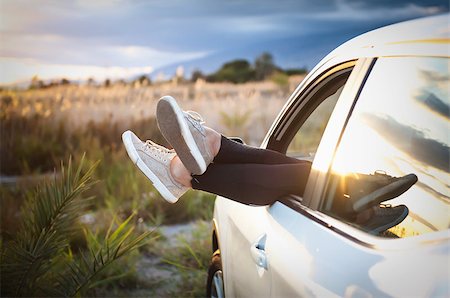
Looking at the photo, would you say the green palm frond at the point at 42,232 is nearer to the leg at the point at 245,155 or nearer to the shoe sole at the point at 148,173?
the shoe sole at the point at 148,173

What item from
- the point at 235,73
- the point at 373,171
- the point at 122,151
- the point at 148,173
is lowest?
the point at 122,151

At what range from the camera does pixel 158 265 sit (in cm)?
638

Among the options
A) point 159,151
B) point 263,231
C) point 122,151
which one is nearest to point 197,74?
point 122,151

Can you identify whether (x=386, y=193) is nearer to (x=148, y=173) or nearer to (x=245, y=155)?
(x=245, y=155)

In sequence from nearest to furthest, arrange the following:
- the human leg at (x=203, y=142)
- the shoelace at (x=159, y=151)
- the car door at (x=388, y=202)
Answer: the car door at (x=388, y=202) → the human leg at (x=203, y=142) → the shoelace at (x=159, y=151)

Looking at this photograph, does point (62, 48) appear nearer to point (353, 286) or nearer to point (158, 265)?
point (158, 265)

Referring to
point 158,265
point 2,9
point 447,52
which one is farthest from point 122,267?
point 2,9

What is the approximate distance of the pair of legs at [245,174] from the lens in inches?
114

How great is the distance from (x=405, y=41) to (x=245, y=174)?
989 millimetres

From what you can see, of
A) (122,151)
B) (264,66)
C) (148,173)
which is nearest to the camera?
(148,173)

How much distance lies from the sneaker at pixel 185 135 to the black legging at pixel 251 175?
0.06 m

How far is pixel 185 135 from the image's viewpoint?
322 cm

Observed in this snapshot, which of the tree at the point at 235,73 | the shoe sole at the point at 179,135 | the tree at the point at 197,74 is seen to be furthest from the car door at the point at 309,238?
the tree at the point at 235,73

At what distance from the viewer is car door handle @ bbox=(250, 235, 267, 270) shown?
2693 mm
